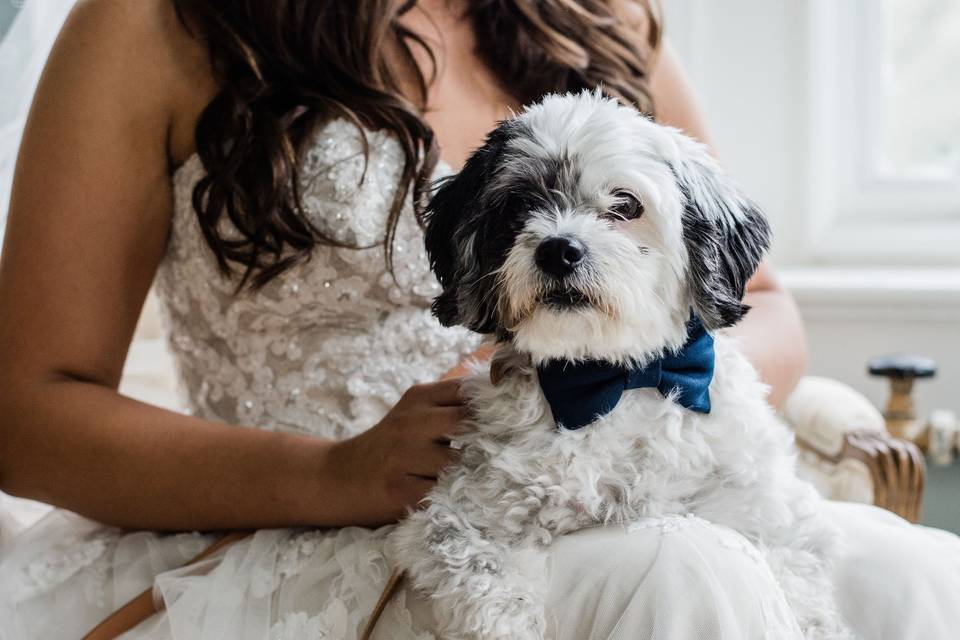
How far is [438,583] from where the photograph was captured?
33.9 inches

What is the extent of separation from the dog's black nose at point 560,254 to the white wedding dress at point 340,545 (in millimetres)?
252

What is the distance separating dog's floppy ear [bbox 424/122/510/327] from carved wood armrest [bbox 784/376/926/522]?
0.92m

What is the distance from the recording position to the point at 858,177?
2510mm

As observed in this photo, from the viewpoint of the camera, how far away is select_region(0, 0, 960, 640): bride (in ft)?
3.27

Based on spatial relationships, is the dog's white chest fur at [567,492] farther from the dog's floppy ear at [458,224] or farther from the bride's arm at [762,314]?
the bride's arm at [762,314]

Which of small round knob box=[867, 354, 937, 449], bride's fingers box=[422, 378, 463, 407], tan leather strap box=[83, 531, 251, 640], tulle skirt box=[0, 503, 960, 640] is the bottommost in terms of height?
small round knob box=[867, 354, 937, 449]

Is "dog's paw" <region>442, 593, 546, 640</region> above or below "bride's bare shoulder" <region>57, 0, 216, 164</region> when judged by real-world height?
below

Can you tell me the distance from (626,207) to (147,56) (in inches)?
25.6

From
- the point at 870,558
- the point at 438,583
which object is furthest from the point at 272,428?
the point at 870,558

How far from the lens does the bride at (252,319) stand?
3.27ft

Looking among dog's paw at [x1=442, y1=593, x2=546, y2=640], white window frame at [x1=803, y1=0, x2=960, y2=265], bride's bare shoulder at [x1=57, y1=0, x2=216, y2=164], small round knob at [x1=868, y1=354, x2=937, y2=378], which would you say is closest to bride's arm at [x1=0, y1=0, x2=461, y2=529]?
bride's bare shoulder at [x1=57, y1=0, x2=216, y2=164]

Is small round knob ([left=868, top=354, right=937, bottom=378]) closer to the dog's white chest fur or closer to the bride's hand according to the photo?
the dog's white chest fur

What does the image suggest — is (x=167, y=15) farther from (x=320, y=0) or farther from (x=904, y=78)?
(x=904, y=78)

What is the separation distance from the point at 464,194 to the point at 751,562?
41cm
